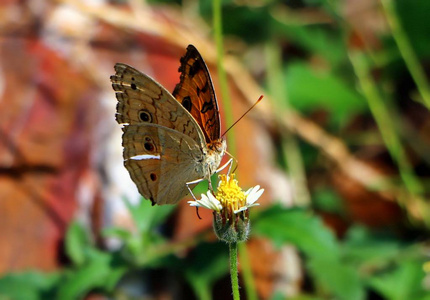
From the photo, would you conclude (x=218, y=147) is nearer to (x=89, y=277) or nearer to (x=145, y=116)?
(x=145, y=116)

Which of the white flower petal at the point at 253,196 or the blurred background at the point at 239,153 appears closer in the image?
the white flower petal at the point at 253,196

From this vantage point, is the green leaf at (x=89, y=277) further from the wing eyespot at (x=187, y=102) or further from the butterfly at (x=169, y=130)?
the wing eyespot at (x=187, y=102)

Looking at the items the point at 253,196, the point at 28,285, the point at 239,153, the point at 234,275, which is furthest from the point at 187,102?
the point at 239,153

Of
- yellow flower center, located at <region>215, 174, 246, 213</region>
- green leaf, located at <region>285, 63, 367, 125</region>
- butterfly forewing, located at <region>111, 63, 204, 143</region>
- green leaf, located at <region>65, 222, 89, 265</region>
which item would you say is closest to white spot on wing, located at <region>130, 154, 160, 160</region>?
butterfly forewing, located at <region>111, 63, 204, 143</region>

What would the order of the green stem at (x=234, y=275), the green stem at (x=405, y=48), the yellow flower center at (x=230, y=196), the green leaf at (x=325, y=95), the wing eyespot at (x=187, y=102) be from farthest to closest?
the green leaf at (x=325, y=95), the green stem at (x=405, y=48), the wing eyespot at (x=187, y=102), the yellow flower center at (x=230, y=196), the green stem at (x=234, y=275)

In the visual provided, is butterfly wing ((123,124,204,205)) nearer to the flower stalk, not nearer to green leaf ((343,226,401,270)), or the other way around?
the flower stalk

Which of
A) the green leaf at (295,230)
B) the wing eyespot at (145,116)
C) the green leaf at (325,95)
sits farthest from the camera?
the green leaf at (325,95)

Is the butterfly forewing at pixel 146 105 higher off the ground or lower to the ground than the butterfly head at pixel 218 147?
higher

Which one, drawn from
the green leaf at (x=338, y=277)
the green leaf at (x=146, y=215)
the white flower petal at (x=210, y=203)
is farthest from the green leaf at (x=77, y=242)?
the green leaf at (x=338, y=277)

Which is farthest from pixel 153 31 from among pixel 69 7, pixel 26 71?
pixel 26 71
